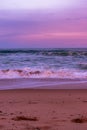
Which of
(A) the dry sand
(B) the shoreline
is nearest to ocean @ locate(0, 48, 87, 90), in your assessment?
(B) the shoreline

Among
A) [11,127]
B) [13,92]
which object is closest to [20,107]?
[11,127]

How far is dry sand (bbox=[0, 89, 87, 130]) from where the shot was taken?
521 centimetres

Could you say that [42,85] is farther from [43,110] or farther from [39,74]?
[43,110]

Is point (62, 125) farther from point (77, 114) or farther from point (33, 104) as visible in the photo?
point (33, 104)

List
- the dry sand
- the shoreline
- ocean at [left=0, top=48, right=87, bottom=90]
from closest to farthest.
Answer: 1. the dry sand
2. the shoreline
3. ocean at [left=0, top=48, right=87, bottom=90]

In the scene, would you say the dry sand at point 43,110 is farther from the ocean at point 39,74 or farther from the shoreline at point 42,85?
the ocean at point 39,74

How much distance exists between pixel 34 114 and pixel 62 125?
→ 38.5 inches

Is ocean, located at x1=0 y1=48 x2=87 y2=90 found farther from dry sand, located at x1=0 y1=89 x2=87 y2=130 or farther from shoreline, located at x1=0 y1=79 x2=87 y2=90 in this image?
dry sand, located at x1=0 y1=89 x2=87 y2=130

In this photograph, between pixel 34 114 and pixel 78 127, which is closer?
pixel 78 127

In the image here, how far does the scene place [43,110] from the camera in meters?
6.44

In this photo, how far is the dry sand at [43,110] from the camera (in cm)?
521

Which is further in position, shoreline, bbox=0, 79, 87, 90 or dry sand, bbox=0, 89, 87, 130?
shoreline, bbox=0, 79, 87, 90

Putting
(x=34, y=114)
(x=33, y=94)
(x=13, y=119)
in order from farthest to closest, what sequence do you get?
1. (x=33, y=94)
2. (x=34, y=114)
3. (x=13, y=119)

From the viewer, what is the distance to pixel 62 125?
522 cm
